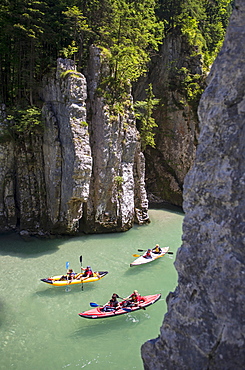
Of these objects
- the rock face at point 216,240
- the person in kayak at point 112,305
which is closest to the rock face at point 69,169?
the person in kayak at point 112,305

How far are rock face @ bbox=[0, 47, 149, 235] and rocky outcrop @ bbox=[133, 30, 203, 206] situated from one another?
6.74 m

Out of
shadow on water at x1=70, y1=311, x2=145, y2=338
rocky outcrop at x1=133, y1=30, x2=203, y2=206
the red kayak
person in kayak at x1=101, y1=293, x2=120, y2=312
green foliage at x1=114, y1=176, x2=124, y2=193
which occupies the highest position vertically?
rocky outcrop at x1=133, y1=30, x2=203, y2=206

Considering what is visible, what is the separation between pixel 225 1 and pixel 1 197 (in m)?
28.8

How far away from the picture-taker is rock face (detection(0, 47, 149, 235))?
17172mm

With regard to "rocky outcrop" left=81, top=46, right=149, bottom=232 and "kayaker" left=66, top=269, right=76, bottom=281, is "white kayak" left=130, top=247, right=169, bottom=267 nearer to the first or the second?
"kayaker" left=66, top=269, right=76, bottom=281

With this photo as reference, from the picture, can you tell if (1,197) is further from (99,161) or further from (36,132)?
(99,161)

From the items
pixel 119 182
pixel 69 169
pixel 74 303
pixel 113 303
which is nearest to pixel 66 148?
pixel 69 169

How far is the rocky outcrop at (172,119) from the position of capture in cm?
2514

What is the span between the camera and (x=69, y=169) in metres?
17.2

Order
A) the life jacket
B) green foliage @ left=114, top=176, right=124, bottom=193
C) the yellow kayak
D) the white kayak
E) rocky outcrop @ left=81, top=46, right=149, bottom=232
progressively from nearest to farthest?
the life jacket → the yellow kayak → the white kayak → rocky outcrop @ left=81, top=46, right=149, bottom=232 → green foliage @ left=114, top=176, right=124, bottom=193

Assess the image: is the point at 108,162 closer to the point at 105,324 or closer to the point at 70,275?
the point at 70,275

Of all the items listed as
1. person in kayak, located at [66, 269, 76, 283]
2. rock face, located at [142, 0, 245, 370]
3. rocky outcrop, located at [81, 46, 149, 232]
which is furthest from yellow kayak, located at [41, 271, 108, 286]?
rock face, located at [142, 0, 245, 370]

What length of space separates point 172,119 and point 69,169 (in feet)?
39.9

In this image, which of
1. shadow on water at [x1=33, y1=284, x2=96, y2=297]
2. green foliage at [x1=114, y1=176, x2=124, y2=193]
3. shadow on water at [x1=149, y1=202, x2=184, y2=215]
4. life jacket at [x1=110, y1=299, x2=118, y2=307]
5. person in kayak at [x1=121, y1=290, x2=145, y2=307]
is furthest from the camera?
shadow on water at [x1=149, y1=202, x2=184, y2=215]
